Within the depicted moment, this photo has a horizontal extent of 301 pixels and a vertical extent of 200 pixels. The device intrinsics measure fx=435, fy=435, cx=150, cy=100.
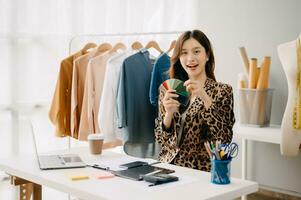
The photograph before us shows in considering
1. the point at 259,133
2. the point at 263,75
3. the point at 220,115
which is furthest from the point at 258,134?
the point at 220,115

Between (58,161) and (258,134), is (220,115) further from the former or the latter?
(58,161)

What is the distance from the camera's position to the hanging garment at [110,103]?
3.02 metres

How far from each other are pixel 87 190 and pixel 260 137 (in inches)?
58.1

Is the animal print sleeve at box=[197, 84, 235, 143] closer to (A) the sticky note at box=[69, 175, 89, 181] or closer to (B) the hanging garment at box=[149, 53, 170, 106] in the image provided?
(B) the hanging garment at box=[149, 53, 170, 106]

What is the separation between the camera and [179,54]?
2.48m

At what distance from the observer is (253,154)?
11.4ft

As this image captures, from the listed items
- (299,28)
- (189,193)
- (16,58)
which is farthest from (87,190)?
(299,28)

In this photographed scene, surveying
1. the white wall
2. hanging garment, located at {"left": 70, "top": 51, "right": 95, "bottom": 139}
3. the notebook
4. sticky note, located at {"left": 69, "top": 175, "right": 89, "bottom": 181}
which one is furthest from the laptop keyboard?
the white wall

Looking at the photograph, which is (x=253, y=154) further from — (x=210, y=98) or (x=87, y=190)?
(x=87, y=190)

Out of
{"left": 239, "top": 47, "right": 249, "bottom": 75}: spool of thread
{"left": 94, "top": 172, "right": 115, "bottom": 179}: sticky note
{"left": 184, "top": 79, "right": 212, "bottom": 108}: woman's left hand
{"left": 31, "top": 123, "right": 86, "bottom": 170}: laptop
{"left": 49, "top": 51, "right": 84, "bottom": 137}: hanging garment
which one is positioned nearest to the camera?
{"left": 94, "top": 172, "right": 115, "bottom": 179}: sticky note

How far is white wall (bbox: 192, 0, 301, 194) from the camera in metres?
3.24

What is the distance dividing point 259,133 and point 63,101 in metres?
1.44

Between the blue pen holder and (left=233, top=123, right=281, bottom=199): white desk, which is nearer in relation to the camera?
the blue pen holder

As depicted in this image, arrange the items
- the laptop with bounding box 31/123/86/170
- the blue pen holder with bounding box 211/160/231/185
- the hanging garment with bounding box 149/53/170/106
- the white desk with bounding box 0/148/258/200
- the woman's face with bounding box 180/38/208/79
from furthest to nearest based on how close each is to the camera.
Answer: the hanging garment with bounding box 149/53/170/106
the woman's face with bounding box 180/38/208/79
the laptop with bounding box 31/123/86/170
the blue pen holder with bounding box 211/160/231/185
the white desk with bounding box 0/148/258/200
